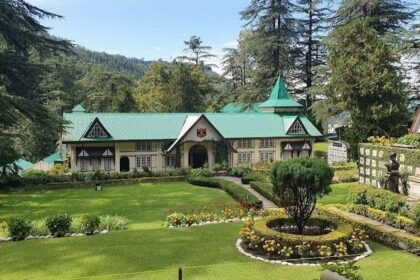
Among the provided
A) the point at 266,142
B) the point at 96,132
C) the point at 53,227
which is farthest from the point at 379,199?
the point at 96,132

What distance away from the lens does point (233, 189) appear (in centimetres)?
3083

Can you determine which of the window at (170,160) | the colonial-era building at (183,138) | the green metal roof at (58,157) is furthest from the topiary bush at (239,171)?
the green metal roof at (58,157)

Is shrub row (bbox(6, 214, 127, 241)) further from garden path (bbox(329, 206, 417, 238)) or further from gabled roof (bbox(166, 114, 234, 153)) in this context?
gabled roof (bbox(166, 114, 234, 153))

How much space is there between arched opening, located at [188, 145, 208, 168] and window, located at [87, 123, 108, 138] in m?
8.69

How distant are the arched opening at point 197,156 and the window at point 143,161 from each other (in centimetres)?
393

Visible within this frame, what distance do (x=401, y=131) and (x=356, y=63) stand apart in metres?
6.70

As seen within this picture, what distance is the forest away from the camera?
24.3 m

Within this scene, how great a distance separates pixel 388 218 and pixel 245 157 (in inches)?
1097

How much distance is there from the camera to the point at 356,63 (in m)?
36.4

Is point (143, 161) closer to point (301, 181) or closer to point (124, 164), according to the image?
point (124, 164)

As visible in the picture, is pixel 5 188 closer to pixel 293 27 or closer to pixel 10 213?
pixel 10 213

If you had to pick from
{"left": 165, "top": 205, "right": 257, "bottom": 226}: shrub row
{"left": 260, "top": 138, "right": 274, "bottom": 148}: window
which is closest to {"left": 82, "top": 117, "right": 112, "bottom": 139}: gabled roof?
{"left": 260, "top": 138, "right": 274, "bottom": 148}: window

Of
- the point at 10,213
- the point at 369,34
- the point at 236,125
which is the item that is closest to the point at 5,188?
the point at 10,213

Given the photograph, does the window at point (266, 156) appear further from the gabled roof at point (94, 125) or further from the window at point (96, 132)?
the window at point (96, 132)
